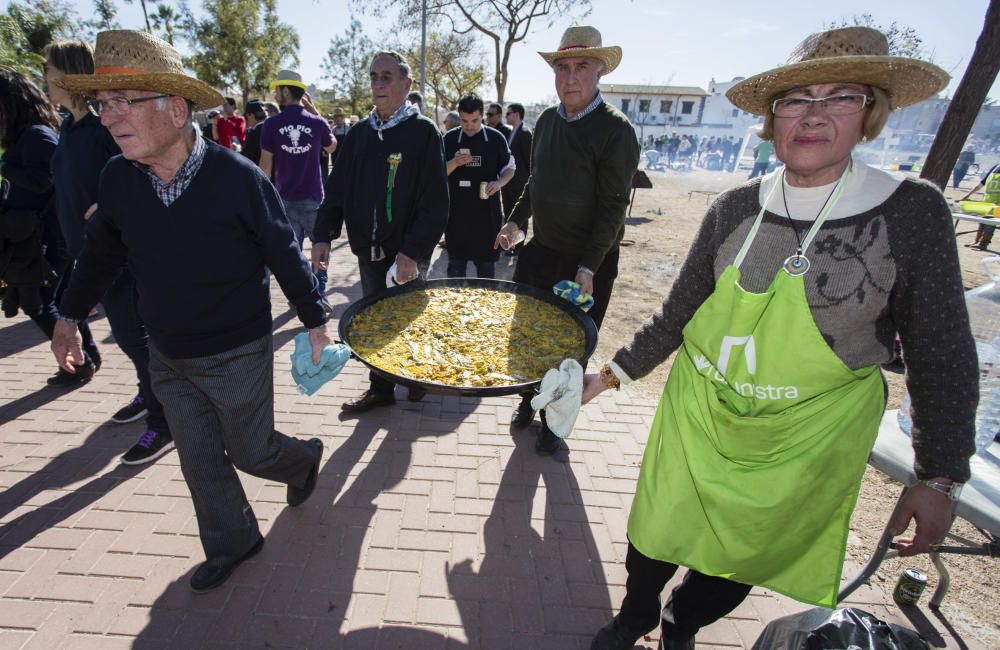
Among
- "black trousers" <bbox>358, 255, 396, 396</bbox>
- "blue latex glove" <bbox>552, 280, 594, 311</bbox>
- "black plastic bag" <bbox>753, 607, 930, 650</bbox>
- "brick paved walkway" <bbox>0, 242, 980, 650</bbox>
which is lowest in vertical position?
"brick paved walkway" <bbox>0, 242, 980, 650</bbox>

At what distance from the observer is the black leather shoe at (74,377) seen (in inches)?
164

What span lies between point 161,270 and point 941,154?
5.59 m

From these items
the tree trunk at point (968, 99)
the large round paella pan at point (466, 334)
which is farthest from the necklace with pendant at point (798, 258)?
the tree trunk at point (968, 99)

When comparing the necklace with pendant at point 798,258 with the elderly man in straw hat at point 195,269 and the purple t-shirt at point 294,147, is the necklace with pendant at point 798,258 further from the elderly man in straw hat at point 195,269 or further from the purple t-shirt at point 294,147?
the purple t-shirt at point 294,147

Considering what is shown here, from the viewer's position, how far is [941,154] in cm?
420

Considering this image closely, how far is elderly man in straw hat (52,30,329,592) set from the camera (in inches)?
77.7

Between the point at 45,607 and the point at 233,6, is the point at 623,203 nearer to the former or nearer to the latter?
the point at 45,607

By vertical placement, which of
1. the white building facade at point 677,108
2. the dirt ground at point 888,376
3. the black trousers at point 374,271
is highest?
the white building facade at point 677,108

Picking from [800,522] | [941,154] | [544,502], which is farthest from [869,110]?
[941,154]

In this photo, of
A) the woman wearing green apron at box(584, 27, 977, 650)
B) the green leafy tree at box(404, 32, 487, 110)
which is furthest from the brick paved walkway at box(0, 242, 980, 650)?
the green leafy tree at box(404, 32, 487, 110)

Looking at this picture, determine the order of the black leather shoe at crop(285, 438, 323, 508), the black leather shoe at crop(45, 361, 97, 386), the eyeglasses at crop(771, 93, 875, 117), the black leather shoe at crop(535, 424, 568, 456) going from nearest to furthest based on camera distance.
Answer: the eyeglasses at crop(771, 93, 875, 117)
the black leather shoe at crop(285, 438, 323, 508)
the black leather shoe at crop(535, 424, 568, 456)
the black leather shoe at crop(45, 361, 97, 386)

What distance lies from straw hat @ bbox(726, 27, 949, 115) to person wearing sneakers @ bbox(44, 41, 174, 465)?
3.39 meters

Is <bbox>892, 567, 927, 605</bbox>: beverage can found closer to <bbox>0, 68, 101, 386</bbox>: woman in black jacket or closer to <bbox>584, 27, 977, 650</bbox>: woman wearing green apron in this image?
<bbox>584, 27, 977, 650</bbox>: woman wearing green apron

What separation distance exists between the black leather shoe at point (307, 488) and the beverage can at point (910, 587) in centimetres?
316
